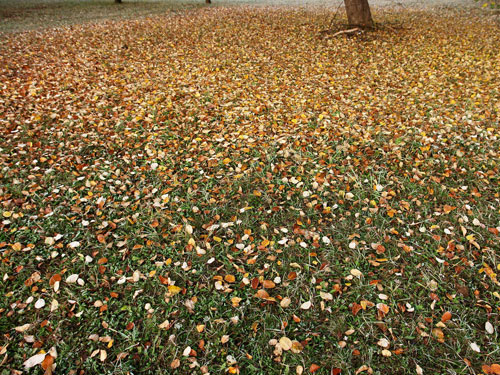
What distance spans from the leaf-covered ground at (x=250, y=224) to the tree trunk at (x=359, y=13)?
4941 mm

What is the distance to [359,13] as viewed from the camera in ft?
39.0

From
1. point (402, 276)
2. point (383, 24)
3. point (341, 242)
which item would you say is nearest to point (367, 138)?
point (341, 242)

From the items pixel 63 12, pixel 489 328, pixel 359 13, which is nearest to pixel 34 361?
pixel 489 328

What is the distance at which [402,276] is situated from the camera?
3340 mm

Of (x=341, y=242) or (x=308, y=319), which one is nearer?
(x=308, y=319)

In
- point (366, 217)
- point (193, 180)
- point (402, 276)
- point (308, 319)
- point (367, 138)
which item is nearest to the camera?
point (308, 319)

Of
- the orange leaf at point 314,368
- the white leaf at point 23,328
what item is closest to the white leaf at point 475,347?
the orange leaf at point 314,368

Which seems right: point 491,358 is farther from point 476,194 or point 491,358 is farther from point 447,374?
point 476,194

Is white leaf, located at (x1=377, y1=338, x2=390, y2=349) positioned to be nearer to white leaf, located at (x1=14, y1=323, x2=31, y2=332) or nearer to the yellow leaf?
the yellow leaf

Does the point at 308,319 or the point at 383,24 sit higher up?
the point at 383,24

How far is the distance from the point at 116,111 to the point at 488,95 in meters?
7.94

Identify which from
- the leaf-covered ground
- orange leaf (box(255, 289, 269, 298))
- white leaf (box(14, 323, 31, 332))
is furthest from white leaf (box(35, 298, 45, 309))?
orange leaf (box(255, 289, 269, 298))

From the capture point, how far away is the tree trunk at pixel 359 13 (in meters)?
11.8

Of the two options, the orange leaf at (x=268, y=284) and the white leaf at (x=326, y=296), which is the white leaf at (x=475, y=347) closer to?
the white leaf at (x=326, y=296)
